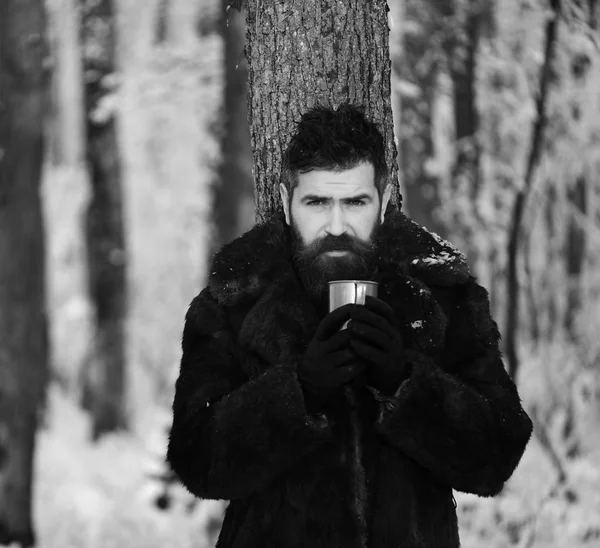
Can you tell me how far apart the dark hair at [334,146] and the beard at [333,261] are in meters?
0.22

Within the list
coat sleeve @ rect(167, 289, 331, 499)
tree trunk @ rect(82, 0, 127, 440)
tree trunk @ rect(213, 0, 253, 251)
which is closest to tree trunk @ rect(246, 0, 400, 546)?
coat sleeve @ rect(167, 289, 331, 499)

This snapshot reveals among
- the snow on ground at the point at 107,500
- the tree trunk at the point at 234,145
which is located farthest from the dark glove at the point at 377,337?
the tree trunk at the point at 234,145

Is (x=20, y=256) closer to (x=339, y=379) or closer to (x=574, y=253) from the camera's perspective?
(x=339, y=379)

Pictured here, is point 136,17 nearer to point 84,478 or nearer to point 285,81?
point 84,478

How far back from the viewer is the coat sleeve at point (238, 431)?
3.05 meters

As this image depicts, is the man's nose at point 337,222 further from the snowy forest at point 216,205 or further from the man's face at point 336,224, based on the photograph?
the snowy forest at point 216,205

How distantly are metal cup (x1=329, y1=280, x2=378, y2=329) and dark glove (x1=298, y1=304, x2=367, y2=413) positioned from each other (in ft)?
0.18

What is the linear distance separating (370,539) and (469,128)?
12416 millimetres

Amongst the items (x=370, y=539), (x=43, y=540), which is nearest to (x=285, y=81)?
(x=370, y=539)

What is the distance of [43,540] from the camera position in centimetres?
948

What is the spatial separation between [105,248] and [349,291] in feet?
43.8

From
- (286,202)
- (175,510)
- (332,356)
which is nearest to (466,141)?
(175,510)

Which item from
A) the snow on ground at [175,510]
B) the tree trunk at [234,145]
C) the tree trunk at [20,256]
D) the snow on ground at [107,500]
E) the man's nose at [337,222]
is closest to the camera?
the man's nose at [337,222]

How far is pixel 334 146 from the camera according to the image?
326 cm
